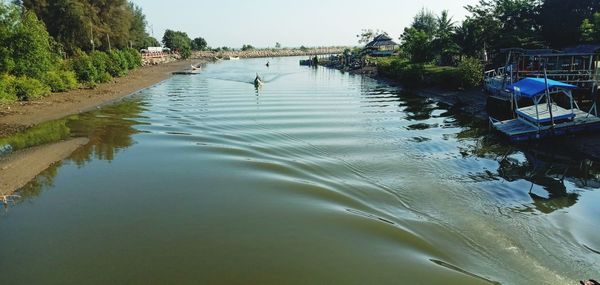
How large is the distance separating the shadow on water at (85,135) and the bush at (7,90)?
4.50 meters

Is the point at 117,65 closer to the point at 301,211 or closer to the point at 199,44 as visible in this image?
the point at 301,211

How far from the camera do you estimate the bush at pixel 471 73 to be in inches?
1484

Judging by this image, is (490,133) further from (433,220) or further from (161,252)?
(161,252)

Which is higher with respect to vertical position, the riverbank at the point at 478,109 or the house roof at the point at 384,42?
the house roof at the point at 384,42

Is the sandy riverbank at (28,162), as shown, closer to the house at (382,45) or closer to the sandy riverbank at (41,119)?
the sandy riverbank at (41,119)

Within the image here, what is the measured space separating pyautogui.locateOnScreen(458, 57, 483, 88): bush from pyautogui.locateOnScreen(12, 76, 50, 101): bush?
118 ft

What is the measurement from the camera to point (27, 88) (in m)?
30.5

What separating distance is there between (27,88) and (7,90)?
1720 mm

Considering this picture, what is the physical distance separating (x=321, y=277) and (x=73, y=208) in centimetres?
879

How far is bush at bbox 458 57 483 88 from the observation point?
37.7 metres

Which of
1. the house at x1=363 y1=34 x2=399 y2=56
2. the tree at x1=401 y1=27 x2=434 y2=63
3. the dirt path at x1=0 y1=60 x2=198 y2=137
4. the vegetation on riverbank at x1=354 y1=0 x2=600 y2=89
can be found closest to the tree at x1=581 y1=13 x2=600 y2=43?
the vegetation on riverbank at x1=354 y1=0 x2=600 y2=89

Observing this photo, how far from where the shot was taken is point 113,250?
10.9 meters

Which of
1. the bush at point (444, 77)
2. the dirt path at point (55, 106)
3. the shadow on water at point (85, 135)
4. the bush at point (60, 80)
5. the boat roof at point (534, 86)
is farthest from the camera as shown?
the bush at point (444, 77)

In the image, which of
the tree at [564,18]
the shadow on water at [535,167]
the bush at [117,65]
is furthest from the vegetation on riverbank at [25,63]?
the tree at [564,18]
